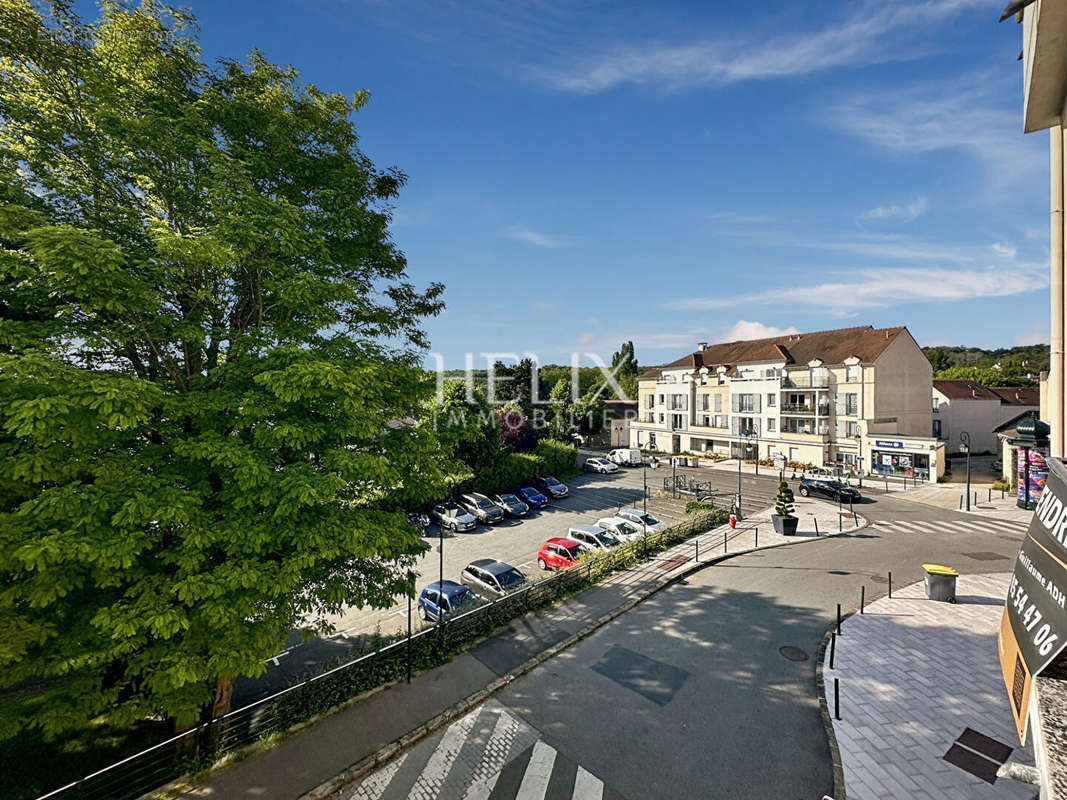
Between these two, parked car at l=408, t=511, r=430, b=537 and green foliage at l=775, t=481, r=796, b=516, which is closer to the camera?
parked car at l=408, t=511, r=430, b=537

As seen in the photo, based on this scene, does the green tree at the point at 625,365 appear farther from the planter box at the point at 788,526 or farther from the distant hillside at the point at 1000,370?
the planter box at the point at 788,526

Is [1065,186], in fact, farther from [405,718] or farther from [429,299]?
[405,718]

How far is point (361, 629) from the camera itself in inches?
605

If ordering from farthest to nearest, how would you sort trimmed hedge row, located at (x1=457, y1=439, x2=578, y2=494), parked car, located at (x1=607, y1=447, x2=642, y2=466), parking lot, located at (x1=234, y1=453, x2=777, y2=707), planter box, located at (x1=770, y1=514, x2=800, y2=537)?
1. parked car, located at (x1=607, y1=447, x2=642, y2=466)
2. trimmed hedge row, located at (x1=457, y1=439, x2=578, y2=494)
3. planter box, located at (x1=770, y1=514, x2=800, y2=537)
4. parking lot, located at (x1=234, y1=453, x2=777, y2=707)

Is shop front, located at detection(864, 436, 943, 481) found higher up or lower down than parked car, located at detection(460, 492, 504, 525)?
higher up

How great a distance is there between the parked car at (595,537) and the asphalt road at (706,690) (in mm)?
4410

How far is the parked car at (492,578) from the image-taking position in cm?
1678

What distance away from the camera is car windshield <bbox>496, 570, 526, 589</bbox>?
55.4 ft

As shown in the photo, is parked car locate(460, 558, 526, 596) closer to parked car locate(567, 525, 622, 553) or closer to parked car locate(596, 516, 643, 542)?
parked car locate(567, 525, 622, 553)

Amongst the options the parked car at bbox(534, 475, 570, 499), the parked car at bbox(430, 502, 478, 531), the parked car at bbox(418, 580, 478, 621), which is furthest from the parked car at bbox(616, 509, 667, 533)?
the parked car at bbox(418, 580, 478, 621)

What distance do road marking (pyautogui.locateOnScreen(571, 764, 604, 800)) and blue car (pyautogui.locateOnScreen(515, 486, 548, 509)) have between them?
2257 centimetres

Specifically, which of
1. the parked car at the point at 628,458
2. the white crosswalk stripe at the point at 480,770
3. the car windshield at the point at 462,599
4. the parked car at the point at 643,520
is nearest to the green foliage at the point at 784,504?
the parked car at the point at 643,520

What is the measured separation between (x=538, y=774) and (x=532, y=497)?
23469mm

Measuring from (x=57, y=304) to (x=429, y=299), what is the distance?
7191 mm
